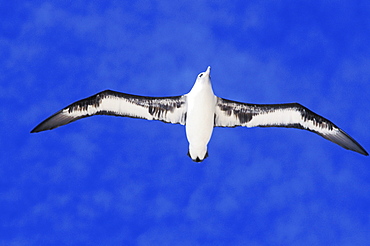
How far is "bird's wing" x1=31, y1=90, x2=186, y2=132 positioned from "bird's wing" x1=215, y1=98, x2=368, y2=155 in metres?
1.24

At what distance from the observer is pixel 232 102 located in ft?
55.3

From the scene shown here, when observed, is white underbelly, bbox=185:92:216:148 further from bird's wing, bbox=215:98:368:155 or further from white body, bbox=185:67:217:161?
bird's wing, bbox=215:98:368:155

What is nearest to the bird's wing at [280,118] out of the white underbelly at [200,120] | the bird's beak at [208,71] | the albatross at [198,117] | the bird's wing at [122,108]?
the albatross at [198,117]

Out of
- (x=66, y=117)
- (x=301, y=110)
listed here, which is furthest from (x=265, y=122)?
(x=66, y=117)

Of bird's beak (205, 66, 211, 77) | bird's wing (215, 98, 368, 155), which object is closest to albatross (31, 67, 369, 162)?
bird's wing (215, 98, 368, 155)

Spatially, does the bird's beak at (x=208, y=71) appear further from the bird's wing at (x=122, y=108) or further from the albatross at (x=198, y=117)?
the bird's wing at (x=122, y=108)

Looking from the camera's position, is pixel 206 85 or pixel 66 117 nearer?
pixel 206 85

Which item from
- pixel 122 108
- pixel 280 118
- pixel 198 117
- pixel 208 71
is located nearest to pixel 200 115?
pixel 198 117

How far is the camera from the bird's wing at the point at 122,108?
16.8 meters

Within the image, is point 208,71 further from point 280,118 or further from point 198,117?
point 280,118

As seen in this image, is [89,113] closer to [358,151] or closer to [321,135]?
[321,135]

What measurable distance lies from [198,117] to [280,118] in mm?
2620

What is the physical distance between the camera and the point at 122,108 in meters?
17.1

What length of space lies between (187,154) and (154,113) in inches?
59.9
